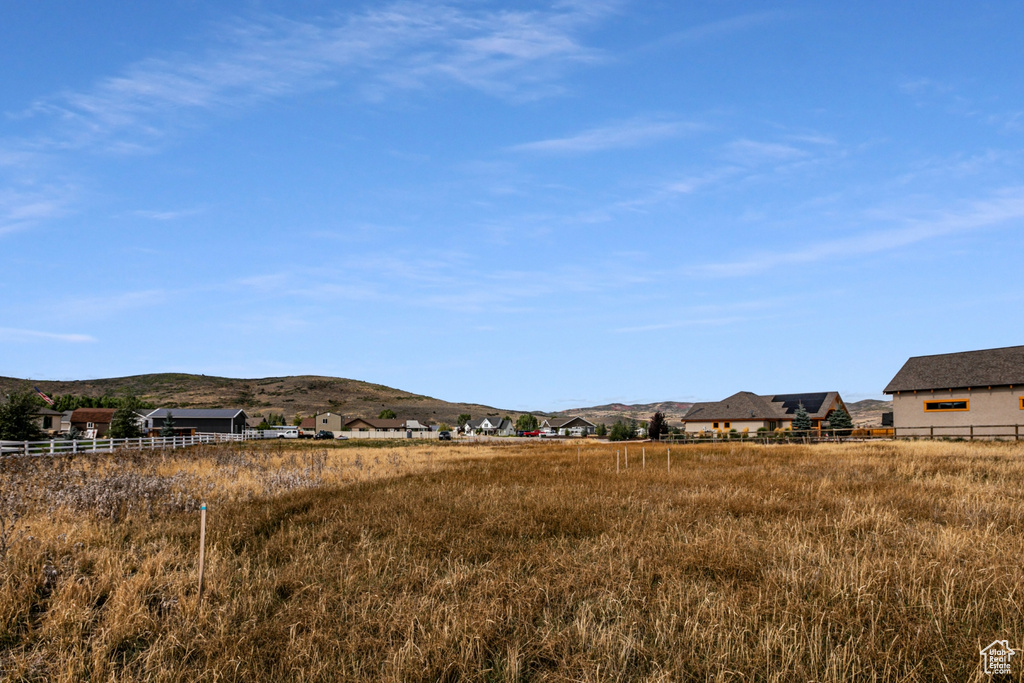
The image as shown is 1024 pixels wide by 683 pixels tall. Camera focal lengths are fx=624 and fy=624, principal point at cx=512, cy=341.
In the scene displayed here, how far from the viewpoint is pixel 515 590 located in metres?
6.87

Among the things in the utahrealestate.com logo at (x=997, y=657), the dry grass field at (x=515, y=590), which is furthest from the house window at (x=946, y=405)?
the utahrealestate.com logo at (x=997, y=657)

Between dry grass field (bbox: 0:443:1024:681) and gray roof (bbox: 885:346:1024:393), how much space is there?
36.2 meters

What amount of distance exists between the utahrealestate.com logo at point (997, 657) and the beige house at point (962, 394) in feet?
135

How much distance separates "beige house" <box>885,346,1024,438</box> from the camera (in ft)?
133

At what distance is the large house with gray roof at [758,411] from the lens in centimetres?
7525

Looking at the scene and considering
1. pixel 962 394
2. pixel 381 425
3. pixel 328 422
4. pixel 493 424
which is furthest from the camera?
pixel 493 424

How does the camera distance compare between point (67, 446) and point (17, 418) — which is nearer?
point (67, 446)

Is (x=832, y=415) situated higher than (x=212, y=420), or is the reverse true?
(x=832, y=415)

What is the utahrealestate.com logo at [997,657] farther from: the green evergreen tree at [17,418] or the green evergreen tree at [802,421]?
the green evergreen tree at [802,421]

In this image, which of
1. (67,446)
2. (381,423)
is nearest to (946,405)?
(67,446)

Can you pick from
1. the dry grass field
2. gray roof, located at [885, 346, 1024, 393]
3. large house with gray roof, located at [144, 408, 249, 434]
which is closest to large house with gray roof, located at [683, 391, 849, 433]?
gray roof, located at [885, 346, 1024, 393]

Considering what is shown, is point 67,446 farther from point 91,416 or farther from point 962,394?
point 91,416

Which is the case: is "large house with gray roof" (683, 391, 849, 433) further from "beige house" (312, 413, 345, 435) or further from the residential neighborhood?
"beige house" (312, 413, 345, 435)

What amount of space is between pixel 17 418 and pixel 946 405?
7710cm
